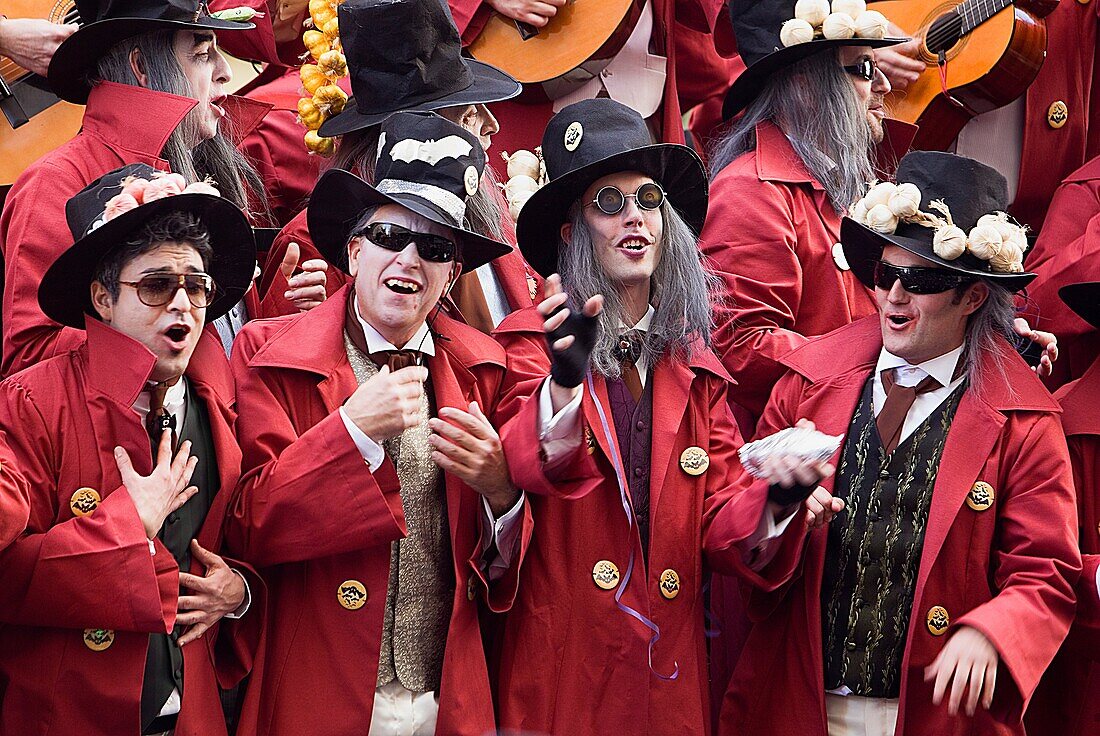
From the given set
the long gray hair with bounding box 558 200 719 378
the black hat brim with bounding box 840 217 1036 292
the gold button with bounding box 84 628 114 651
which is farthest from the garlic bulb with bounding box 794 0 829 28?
the gold button with bounding box 84 628 114 651

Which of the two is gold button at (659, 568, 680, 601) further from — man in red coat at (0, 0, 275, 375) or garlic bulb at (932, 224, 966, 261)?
man in red coat at (0, 0, 275, 375)

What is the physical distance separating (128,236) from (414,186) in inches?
35.9

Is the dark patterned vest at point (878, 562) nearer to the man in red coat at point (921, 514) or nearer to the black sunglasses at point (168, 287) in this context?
the man in red coat at point (921, 514)

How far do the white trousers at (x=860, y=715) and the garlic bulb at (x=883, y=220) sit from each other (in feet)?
4.86

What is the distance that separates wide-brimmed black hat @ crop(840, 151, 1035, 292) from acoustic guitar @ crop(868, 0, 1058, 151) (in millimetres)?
1806

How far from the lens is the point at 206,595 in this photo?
4.20 m

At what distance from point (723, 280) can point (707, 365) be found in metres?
0.80

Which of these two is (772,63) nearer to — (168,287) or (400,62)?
(400,62)

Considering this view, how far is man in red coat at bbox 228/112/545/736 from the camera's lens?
4273 mm

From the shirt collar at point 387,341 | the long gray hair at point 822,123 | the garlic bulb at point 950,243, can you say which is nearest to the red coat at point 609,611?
the shirt collar at point 387,341

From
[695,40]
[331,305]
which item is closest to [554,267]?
[331,305]

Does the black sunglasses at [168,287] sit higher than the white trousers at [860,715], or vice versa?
the black sunglasses at [168,287]

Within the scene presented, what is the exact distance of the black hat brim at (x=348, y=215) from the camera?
4590 mm

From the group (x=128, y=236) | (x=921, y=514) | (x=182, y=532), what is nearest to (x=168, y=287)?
(x=128, y=236)
